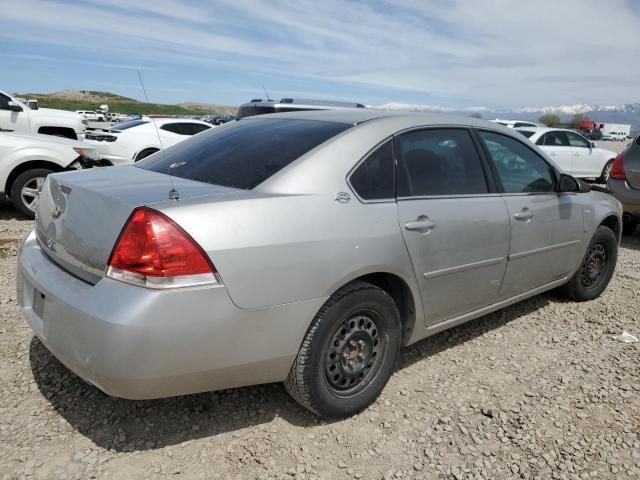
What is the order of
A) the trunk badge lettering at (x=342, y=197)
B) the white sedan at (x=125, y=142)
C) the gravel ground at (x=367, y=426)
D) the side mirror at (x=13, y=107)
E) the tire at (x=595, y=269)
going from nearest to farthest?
1. the gravel ground at (x=367, y=426)
2. the trunk badge lettering at (x=342, y=197)
3. the tire at (x=595, y=269)
4. the side mirror at (x=13, y=107)
5. the white sedan at (x=125, y=142)

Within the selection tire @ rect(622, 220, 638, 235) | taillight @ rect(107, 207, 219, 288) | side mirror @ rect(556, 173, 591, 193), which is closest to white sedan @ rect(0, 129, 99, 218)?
taillight @ rect(107, 207, 219, 288)

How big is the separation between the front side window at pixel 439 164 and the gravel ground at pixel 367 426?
3.82ft

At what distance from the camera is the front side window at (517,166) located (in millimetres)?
3611

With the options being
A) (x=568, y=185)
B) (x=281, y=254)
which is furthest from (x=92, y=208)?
(x=568, y=185)

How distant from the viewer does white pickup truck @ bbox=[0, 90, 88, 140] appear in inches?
378

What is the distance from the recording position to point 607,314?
4461 mm

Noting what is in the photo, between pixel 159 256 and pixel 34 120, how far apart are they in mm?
9244

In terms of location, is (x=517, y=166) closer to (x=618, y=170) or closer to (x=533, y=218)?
(x=533, y=218)

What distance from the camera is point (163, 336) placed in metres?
2.09

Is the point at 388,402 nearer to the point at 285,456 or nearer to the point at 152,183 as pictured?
the point at 285,456

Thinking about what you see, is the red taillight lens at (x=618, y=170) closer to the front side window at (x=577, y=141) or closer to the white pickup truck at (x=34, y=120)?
the front side window at (x=577, y=141)

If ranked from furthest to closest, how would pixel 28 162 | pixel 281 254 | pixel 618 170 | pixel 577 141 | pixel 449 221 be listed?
pixel 577 141 → pixel 618 170 → pixel 28 162 → pixel 449 221 → pixel 281 254

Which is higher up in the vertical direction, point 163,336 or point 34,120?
point 34,120

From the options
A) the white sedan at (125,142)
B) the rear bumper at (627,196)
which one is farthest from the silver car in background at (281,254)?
the white sedan at (125,142)
